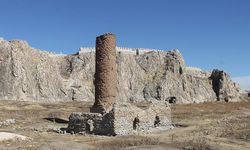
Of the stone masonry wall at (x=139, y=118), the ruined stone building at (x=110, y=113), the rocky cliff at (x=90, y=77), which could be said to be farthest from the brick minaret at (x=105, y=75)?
the rocky cliff at (x=90, y=77)

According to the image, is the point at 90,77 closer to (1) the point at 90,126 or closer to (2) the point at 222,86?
(2) the point at 222,86

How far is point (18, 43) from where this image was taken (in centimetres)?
8206

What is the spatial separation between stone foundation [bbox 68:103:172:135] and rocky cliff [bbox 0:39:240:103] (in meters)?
45.7

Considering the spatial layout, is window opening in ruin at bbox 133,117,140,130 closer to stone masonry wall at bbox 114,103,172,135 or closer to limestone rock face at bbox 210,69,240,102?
stone masonry wall at bbox 114,103,172,135

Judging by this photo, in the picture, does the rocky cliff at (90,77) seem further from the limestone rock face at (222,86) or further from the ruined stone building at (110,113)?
the ruined stone building at (110,113)

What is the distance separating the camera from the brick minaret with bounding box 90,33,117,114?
3173cm

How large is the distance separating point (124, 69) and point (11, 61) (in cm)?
2640

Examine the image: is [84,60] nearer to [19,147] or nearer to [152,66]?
[152,66]

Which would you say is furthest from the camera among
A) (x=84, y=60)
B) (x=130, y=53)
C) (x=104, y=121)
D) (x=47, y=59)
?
(x=130, y=53)

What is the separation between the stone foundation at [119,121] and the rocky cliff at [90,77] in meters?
45.7

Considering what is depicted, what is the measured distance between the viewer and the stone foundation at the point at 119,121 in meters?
26.7

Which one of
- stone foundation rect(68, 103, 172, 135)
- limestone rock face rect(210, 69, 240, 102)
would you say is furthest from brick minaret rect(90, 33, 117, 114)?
limestone rock face rect(210, 69, 240, 102)

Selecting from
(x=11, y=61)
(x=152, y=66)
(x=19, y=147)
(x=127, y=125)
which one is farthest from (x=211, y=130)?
(x=152, y=66)

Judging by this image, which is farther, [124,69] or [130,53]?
[130,53]
